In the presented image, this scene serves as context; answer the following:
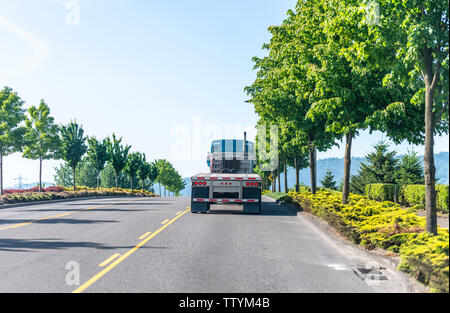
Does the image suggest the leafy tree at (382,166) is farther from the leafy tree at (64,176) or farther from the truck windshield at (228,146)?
the leafy tree at (64,176)

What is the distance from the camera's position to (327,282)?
21.9 feet

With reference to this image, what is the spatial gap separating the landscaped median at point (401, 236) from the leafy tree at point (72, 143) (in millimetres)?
36560

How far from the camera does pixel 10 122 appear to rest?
121ft

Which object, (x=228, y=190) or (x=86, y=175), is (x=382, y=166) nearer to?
(x=228, y=190)

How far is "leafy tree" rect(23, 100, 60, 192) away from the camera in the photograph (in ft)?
136

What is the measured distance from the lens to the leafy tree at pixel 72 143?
155 ft

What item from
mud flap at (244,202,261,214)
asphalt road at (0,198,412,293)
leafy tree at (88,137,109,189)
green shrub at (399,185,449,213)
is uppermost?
leafy tree at (88,137,109,189)

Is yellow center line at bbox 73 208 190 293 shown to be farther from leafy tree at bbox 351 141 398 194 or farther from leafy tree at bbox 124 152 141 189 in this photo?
leafy tree at bbox 124 152 141 189

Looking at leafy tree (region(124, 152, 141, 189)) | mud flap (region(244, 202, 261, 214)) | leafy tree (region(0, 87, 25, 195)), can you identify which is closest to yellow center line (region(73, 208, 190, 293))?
mud flap (region(244, 202, 261, 214))

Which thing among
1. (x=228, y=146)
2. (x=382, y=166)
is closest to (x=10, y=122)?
(x=228, y=146)

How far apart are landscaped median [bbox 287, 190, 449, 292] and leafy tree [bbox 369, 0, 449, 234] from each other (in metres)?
0.77

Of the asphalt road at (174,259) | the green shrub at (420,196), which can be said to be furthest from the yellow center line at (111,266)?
the green shrub at (420,196)

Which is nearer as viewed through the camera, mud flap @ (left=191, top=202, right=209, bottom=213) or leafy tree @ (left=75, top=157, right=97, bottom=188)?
mud flap @ (left=191, top=202, right=209, bottom=213)
